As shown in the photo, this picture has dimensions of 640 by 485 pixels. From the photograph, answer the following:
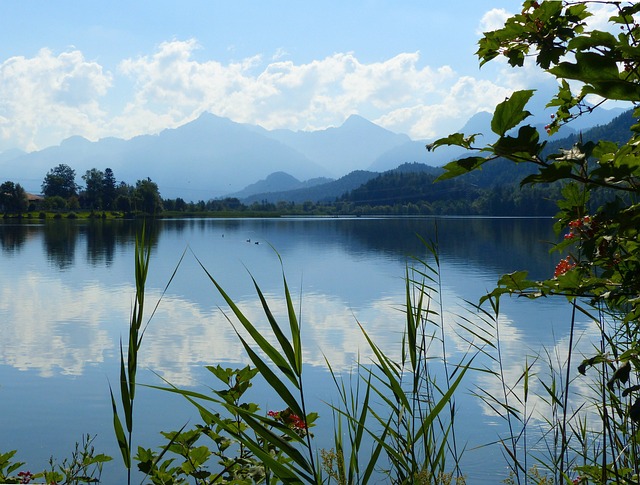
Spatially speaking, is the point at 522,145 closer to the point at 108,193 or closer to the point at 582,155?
the point at 582,155

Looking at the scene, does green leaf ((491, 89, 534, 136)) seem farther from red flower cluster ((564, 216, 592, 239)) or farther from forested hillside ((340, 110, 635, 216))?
forested hillside ((340, 110, 635, 216))

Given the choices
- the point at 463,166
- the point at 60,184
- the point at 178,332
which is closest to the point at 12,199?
the point at 60,184

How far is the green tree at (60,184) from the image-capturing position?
5399 inches

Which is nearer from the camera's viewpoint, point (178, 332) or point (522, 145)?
point (522, 145)

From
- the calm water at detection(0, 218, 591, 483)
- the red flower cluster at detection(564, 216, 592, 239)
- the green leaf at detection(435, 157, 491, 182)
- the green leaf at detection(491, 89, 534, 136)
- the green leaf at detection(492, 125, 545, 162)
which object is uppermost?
the green leaf at detection(491, 89, 534, 136)

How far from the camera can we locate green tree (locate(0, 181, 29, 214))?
378 feet

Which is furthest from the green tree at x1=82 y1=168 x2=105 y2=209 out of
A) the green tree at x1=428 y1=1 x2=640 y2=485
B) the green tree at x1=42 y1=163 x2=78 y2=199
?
the green tree at x1=428 y1=1 x2=640 y2=485

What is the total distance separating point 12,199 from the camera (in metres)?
116

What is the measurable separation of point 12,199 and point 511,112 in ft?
425

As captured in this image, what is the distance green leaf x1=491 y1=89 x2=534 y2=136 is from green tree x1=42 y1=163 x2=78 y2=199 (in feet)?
482

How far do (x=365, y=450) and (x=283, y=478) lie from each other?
8.20m

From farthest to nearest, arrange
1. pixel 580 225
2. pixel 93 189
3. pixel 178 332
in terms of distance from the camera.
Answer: pixel 93 189
pixel 178 332
pixel 580 225

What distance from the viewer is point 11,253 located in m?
44.1

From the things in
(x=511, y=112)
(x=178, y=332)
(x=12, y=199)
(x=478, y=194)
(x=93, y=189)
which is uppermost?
(x=478, y=194)
